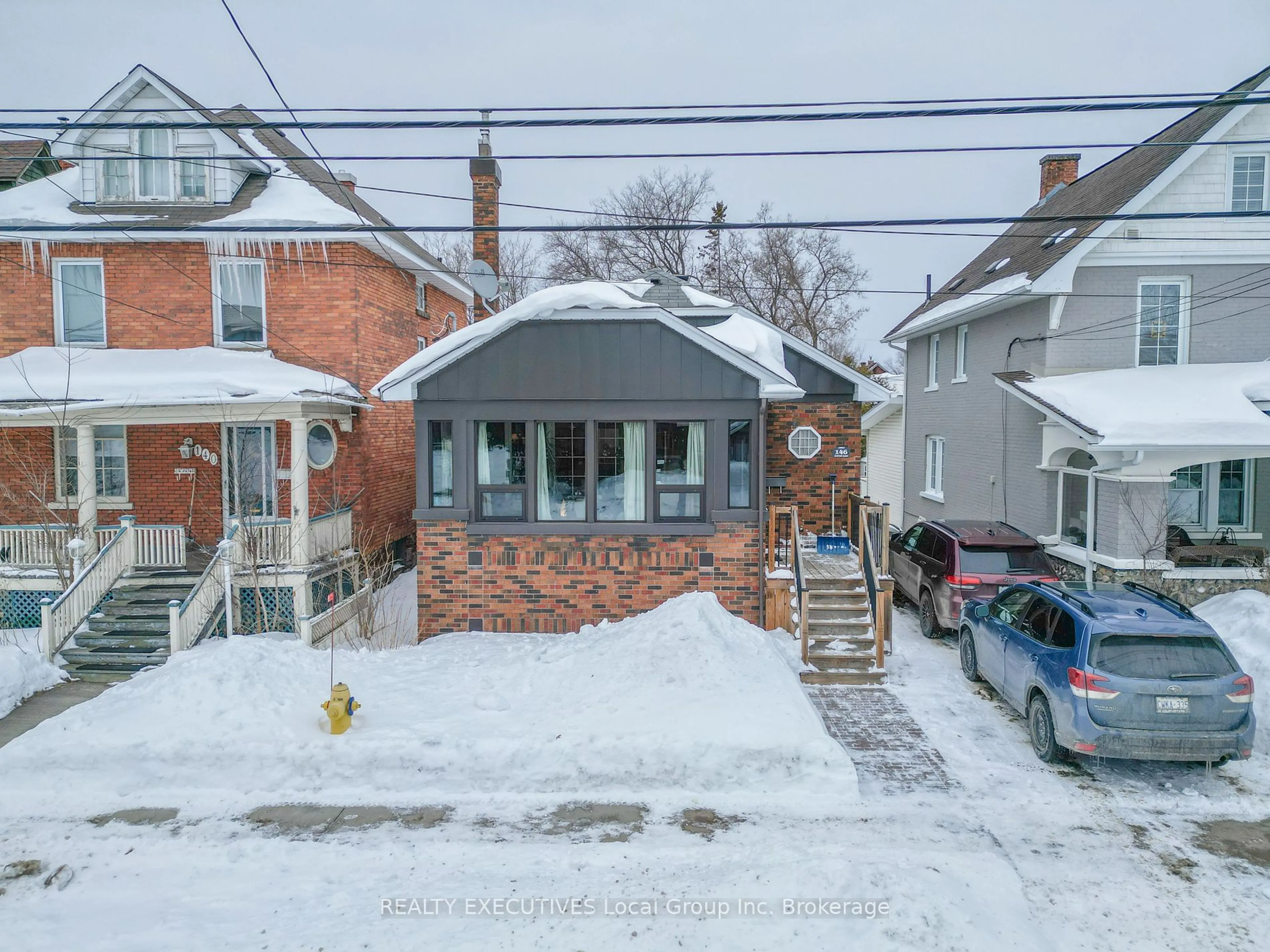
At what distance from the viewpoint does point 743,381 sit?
36.0ft

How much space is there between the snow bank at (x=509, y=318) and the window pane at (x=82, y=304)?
24.5 ft

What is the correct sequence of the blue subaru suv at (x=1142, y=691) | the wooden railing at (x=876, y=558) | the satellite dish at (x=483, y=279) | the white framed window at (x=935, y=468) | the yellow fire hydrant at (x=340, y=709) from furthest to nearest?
the white framed window at (x=935, y=468) → the satellite dish at (x=483, y=279) → the wooden railing at (x=876, y=558) → the yellow fire hydrant at (x=340, y=709) → the blue subaru suv at (x=1142, y=691)

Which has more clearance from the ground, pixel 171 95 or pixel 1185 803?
pixel 171 95

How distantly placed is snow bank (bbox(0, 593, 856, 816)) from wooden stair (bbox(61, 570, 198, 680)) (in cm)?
191

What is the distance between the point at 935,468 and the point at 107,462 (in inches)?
784

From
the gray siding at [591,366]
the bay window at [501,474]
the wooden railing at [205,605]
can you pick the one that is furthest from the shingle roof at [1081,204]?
the wooden railing at [205,605]

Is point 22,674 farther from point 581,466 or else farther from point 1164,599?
point 1164,599

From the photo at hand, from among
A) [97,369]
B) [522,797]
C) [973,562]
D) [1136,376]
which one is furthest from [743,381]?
[97,369]

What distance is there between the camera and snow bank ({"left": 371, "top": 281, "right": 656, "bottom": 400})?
35.4 ft

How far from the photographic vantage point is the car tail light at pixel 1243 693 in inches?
263

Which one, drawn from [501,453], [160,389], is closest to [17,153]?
[160,389]

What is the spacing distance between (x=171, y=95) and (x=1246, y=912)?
19457mm

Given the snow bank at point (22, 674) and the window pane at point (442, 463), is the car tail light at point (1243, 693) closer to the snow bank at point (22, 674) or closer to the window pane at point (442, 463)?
the window pane at point (442, 463)

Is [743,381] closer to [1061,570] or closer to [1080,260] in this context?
[1061,570]
